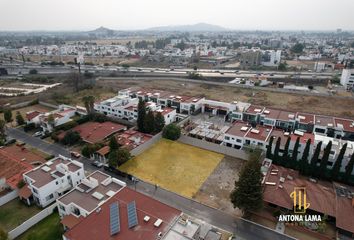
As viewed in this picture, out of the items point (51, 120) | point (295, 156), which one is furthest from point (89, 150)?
point (295, 156)

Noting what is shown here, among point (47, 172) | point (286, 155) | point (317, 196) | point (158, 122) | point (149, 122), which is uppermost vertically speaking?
point (149, 122)

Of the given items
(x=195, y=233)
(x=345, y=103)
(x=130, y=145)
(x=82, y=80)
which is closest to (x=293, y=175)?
(x=195, y=233)

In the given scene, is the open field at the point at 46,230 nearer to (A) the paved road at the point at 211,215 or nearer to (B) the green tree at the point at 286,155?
(A) the paved road at the point at 211,215

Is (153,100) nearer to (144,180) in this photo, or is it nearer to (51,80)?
(144,180)

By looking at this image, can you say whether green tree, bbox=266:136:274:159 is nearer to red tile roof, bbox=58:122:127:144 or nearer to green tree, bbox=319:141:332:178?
green tree, bbox=319:141:332:178

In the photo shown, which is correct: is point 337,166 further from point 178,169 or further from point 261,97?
point 261,97
